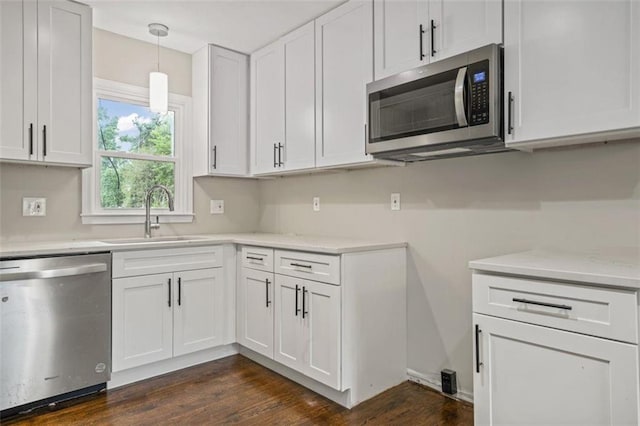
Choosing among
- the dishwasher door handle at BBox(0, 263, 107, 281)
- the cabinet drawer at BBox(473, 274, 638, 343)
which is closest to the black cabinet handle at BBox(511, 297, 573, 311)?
the cabinet drawer at BBox(473, 274, 638, 343)

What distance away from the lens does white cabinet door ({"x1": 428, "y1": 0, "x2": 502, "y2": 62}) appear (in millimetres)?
1885

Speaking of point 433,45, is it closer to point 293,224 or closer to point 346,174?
point 346,174

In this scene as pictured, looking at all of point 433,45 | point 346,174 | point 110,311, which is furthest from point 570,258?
point 110,311

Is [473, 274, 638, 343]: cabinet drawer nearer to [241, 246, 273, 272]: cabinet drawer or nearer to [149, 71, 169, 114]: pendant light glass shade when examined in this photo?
[241, 246, 273, 272]: cabinet drawer

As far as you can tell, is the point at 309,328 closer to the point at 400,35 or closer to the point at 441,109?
the point at 441,109

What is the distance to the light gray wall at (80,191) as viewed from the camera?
261 cm

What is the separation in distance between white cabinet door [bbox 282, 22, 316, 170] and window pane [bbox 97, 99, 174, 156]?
3.57ft

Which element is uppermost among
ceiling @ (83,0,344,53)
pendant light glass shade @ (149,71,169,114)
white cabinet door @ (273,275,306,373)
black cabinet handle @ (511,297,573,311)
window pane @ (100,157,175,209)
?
ceiling @ (83,0,344,53)

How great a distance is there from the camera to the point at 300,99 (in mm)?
2943

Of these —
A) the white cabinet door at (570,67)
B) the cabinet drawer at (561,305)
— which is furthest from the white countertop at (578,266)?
the white cabinet door at (570,67)

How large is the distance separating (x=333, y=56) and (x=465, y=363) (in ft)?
6.85

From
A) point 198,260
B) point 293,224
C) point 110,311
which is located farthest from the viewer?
point 293,224

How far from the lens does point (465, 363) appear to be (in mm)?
2318

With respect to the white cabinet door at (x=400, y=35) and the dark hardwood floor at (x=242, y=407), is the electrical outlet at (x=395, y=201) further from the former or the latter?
the dark hardwood floor at (x=242, y=407)
